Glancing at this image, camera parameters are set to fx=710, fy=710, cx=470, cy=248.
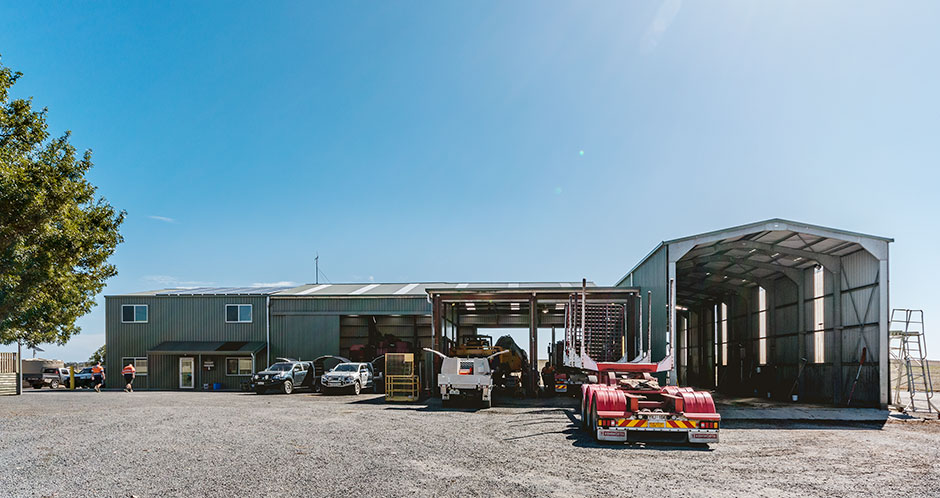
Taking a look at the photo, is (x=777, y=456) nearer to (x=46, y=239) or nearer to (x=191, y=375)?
(x=46, y=239)

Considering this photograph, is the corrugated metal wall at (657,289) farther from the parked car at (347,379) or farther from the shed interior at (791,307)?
the parked car at (347,379)

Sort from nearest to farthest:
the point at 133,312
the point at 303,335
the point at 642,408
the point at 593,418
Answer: the point at 593,418 < the point at 642,408 < the point at 303,335 < the point at 133,312

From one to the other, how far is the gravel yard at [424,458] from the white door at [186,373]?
18.7 meters

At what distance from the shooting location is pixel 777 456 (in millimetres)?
12648

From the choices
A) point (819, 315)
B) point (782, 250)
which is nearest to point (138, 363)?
point (782, 250)

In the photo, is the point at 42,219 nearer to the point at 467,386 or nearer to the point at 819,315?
the point at 467,386

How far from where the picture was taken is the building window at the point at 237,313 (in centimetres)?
3769

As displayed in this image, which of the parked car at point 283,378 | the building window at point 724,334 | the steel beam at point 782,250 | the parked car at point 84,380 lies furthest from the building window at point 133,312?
the building window at point 724,334

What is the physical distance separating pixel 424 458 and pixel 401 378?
16.4 meters

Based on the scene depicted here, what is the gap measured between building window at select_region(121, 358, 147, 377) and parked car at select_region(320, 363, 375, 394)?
42.3 ft

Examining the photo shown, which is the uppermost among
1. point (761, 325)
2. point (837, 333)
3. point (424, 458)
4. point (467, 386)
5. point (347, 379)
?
point (837, 333)

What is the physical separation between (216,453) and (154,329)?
28840 mm

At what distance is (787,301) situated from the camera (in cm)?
2975

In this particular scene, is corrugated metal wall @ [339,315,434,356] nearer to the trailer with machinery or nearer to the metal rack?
the metal rack
